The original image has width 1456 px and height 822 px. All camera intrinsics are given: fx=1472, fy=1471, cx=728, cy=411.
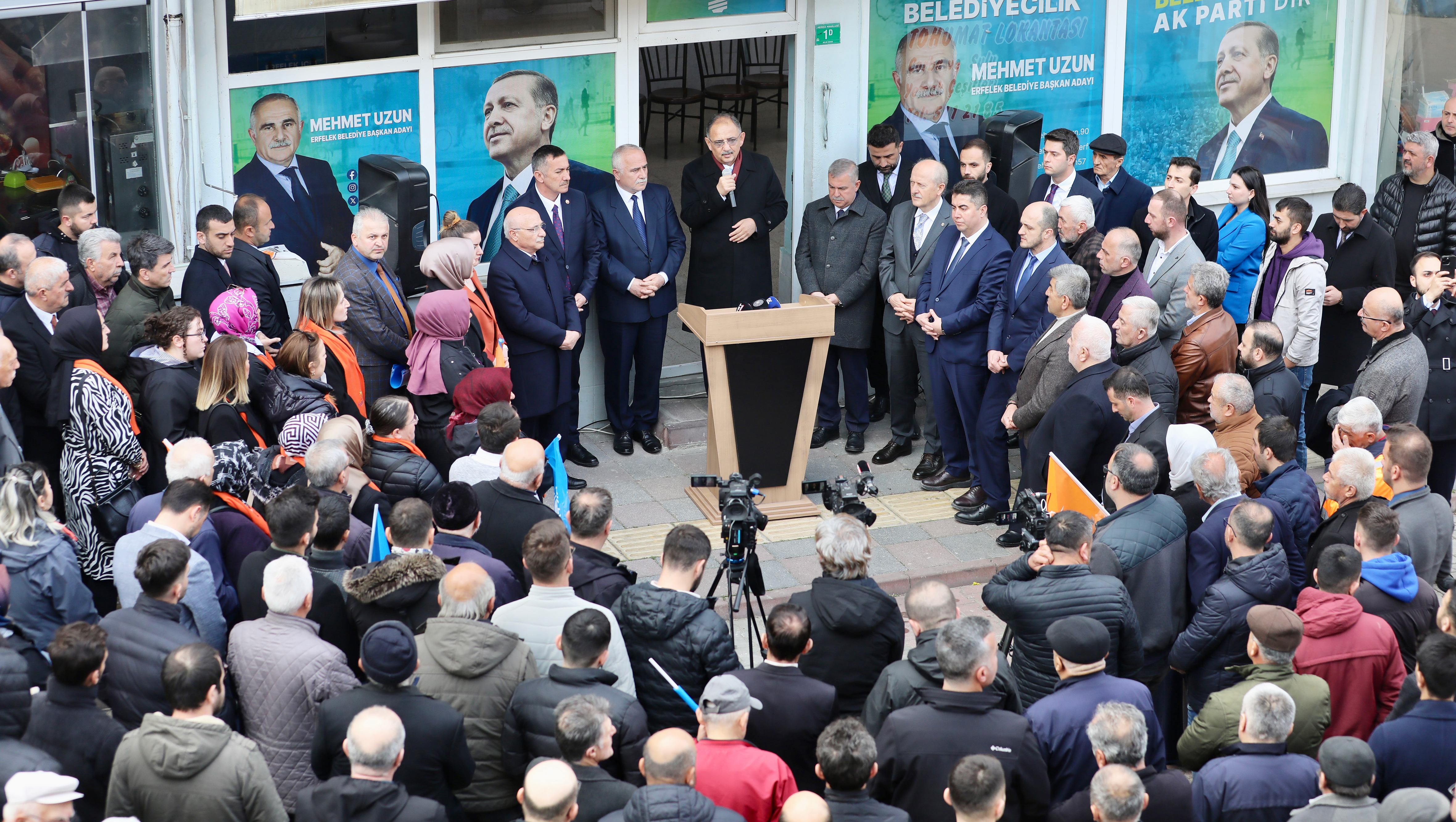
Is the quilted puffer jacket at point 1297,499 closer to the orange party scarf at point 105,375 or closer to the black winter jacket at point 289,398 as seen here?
the black winter jacket at point 289,398

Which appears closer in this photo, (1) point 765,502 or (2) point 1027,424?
(2) point 1027,424

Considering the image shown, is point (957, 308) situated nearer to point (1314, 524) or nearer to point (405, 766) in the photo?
point (1314, 524)

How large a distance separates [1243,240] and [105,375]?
21.7 feet

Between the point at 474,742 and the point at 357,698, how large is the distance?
46 cm

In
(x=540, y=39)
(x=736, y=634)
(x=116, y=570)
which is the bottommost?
(x=736, y=634)

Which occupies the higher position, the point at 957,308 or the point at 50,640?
the point at 957,308

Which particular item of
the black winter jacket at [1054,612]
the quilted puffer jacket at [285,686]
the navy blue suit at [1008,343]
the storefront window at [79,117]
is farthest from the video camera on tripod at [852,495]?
the storefront window at [79,117]

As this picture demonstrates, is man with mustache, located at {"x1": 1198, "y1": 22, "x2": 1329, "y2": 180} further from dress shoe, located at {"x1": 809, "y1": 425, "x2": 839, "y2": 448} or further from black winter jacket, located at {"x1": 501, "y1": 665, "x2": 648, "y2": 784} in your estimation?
black winter jacket, located at {"x1": 501, "y1": 665, "x2": 648, "y2": 784}

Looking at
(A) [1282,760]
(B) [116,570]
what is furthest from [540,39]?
(A) [1282,760]

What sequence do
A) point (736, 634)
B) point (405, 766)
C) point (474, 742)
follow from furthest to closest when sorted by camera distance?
point (736, 634), point (474, 742), point (405, 766)

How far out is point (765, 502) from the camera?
885 cm

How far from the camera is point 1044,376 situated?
788cm

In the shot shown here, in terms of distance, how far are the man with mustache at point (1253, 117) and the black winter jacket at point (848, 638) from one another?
23.9 feet

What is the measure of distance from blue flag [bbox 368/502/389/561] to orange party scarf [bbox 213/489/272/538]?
403 mm
